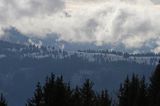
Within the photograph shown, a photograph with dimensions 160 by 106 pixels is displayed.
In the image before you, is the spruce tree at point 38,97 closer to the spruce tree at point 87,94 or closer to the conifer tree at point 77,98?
the conifer tree at point 77,98

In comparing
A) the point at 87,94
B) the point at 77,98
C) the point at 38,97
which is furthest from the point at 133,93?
the point at 38,97

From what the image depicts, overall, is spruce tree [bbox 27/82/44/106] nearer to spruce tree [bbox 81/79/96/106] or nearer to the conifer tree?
the conifer tree

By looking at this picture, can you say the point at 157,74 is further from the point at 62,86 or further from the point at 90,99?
the point at 62,86

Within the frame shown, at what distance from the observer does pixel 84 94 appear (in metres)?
64.2

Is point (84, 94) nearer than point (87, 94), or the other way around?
point (87, 94)

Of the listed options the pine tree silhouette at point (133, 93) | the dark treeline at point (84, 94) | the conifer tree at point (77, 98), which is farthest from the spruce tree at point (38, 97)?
the pine tree silhouette at point (133, 93)

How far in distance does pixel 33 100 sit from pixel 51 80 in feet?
12.0

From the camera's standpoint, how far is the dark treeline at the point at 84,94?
45.4 m

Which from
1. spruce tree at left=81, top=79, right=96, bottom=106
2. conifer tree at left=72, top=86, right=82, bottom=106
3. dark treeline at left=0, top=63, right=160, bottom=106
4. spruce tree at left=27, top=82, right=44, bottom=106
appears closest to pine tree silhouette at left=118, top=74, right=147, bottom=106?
dark treeline at left=0, top=63, right=160, bottom=106

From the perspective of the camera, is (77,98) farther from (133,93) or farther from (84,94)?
(133,93)

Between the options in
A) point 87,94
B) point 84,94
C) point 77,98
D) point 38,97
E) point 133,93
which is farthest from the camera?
point 133,93

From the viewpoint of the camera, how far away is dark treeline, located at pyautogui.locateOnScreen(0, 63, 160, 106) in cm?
4543

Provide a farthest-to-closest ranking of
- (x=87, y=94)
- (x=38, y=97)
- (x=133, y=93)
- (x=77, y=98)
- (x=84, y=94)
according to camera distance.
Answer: (x=133, y=93) < (x=84, y=94) < (x=87, y=94) < (x=77, y=98) < (x=38, y=97)

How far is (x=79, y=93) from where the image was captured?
6475 centimetres
